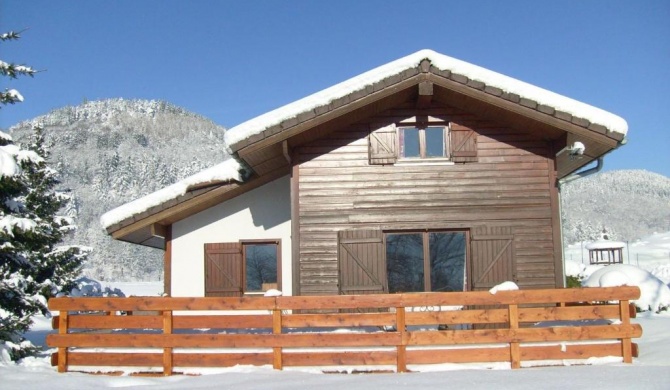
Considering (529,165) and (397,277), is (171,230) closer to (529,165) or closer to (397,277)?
(397,277)

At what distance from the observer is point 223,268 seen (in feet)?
45.6

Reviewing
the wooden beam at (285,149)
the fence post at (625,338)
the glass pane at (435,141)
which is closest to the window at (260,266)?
the wooden beam at (285,149)

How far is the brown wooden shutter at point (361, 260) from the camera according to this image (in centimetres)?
1209

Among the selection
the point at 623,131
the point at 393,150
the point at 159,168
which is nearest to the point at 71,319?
the point at 393,150

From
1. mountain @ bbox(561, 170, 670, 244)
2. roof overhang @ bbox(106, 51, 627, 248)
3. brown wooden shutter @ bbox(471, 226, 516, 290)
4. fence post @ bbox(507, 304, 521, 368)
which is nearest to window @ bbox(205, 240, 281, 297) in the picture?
roof overhang @ bbox(106, 51, 627, 248)

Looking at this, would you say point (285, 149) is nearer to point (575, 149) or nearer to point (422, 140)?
point (422, 140)

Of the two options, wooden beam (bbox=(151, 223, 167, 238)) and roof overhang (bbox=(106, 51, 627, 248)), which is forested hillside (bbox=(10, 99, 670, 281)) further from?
roof overhang (bbox=(106, 51, 627, 248))

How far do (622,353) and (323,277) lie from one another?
216 inches

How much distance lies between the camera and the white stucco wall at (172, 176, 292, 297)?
14.0m

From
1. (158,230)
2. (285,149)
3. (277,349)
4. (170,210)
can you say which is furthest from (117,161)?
(277,349)

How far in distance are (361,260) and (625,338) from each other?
5039mm

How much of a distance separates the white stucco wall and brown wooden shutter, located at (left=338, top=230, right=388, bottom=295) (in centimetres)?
217

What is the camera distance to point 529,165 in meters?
12.4

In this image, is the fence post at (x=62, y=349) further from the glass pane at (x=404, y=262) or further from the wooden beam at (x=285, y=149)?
the glass pane at (x=404, y=262)
